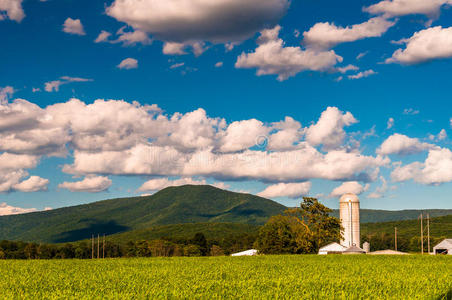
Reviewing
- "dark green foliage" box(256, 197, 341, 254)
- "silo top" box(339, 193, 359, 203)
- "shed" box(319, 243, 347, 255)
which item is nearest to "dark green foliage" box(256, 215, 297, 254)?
"dark green foliage" box(256, 197, 341, 254)

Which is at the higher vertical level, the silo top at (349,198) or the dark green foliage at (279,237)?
the silo top at (349,198)

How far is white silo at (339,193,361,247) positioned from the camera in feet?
426

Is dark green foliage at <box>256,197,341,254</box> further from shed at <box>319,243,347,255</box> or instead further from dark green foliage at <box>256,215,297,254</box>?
shed at <box>319,243,347,255</box>

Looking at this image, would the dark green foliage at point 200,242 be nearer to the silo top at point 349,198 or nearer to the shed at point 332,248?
the shed at point 332,248

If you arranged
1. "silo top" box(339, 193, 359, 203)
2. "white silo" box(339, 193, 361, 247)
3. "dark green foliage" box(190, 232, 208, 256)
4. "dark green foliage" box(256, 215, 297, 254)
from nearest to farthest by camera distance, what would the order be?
"dark green foliage" box(256, 215, 297, 254) < "white silo" box(339, 193, 361, 247) < "silo top" box(339, 193, 359, 203) < "dark green foliage" box(190, 232, 208, 256)

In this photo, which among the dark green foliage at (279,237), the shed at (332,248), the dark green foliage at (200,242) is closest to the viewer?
the dark green foliage at (279,237)

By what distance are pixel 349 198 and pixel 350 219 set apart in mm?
6462

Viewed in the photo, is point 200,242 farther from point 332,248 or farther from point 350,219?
point 332,248

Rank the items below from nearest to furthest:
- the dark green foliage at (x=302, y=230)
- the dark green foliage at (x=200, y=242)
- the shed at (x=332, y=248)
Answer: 1. the dark green foliage at (x=302, y=230)
2. the shed at (x=332, y=248)
3. the dark green foliage at (x=200, y=242)

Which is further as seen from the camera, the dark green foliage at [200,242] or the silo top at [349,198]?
the dark green foliage at [200,242]

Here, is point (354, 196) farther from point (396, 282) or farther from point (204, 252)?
point (396, 282)

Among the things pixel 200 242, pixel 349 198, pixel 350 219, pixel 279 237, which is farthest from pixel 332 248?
pixel 200 242

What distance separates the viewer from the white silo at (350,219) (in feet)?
426

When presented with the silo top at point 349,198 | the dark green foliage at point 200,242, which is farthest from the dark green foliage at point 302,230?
the dark green foliage at point 200,242
